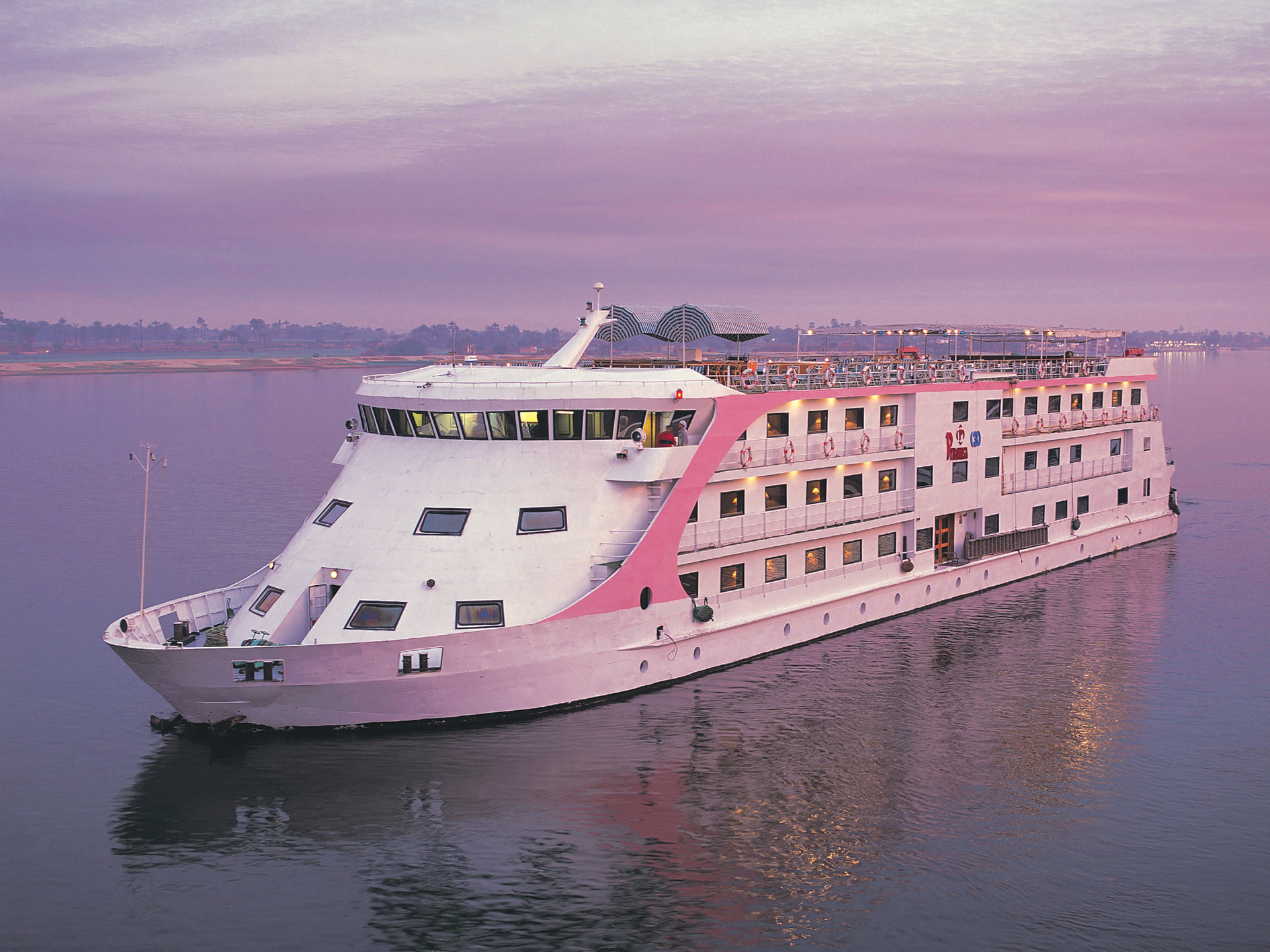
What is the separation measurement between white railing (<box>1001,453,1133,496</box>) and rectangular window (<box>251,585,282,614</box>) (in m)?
28.6

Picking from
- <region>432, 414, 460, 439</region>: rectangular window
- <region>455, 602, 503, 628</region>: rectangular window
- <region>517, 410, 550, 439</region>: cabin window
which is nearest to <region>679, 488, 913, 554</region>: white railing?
<region>517, 410, 550, 439</region>: cabin window

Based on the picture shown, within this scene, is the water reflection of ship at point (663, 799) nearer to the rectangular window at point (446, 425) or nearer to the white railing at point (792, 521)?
the white railing at point (792, 521)

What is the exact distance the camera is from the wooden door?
136ft

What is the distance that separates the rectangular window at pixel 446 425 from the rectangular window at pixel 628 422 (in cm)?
440

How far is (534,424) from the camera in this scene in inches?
1161

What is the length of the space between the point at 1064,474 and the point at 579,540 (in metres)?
28.0

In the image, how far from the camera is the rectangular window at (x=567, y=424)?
1163 inches

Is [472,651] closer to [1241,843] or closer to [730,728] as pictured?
[730,728]

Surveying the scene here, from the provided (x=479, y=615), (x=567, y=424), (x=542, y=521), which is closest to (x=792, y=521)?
(x=567, y=424)

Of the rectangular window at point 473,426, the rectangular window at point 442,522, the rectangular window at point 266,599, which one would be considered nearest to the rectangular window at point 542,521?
the rectangular window at point 442,522

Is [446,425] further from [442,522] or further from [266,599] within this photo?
[266,599]

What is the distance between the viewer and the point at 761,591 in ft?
111

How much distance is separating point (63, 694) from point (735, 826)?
19.6 metres

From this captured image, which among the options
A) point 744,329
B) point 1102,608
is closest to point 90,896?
point 744,329
